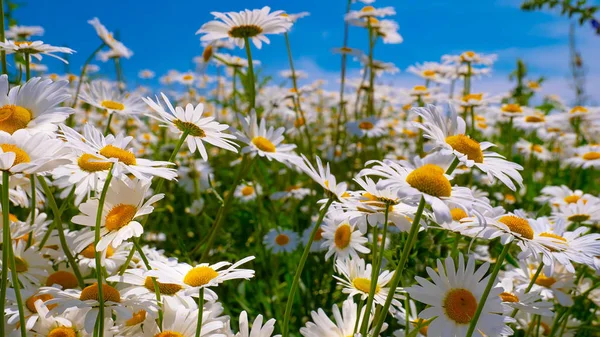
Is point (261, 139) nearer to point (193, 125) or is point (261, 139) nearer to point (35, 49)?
point (193, 125)

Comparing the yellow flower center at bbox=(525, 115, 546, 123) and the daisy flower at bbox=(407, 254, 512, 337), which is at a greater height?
the yellow flower center at bbox=(525, 115, 546, 123)

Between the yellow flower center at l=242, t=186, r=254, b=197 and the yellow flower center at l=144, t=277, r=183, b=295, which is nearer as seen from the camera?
the yellow flower center at l=144, t=277, r=183, b=295

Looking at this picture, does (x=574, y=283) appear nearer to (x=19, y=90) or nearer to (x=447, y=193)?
(x=447, y=193)

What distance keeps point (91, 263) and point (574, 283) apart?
1463mm

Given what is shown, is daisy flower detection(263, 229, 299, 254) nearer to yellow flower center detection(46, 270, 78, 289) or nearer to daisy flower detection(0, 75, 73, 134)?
yellow flower center detection(46, 270, 78, 289)

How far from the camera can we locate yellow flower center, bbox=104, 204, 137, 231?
103 cm

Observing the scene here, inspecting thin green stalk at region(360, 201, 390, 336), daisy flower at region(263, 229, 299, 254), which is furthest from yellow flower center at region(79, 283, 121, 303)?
daisy flower at region(263, 229, 299, 254)

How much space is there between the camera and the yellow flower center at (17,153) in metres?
0.91

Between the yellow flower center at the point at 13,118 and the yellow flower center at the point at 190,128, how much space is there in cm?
31

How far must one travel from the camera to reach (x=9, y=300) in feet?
3.76

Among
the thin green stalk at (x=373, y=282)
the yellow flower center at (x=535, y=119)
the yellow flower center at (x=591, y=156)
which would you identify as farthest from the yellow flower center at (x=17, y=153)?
the yellow flower center at (x=535, y=119)

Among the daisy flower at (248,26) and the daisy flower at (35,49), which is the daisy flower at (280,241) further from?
the daisy flower at (35,49)

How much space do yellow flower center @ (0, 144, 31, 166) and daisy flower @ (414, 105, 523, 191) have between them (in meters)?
0.72

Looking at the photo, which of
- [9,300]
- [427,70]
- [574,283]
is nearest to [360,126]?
[427,70]
